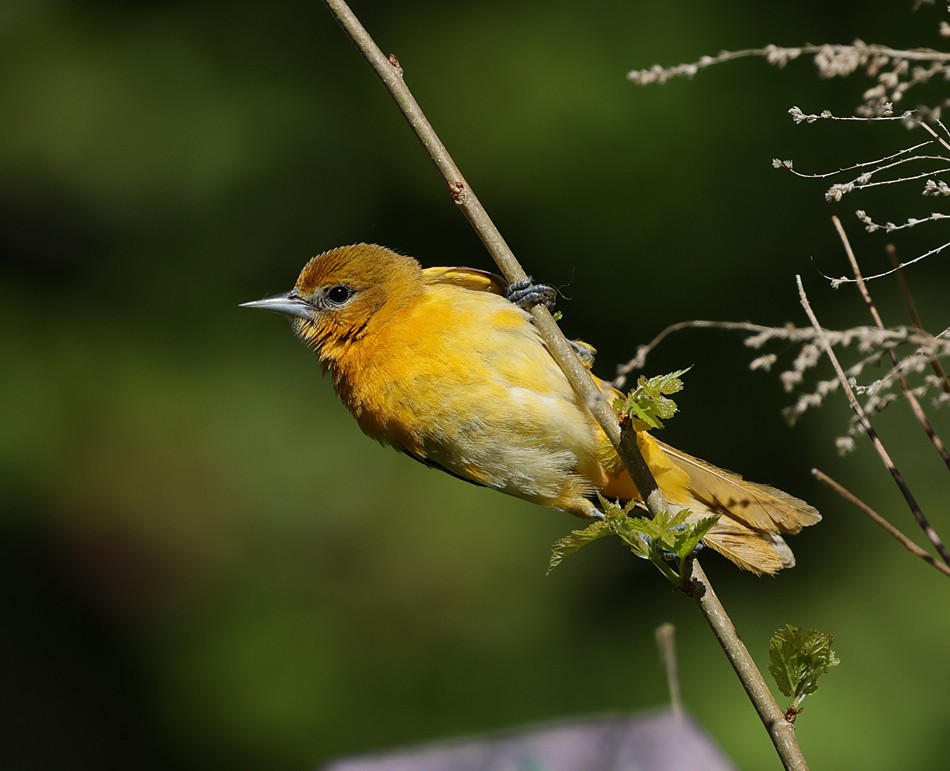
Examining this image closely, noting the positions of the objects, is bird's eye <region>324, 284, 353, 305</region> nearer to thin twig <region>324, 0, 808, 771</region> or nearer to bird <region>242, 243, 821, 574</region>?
bird <region>242, 243, 821, 574</region>

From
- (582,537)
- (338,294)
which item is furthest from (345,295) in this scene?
(582,537)

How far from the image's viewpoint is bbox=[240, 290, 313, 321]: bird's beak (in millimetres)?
2365

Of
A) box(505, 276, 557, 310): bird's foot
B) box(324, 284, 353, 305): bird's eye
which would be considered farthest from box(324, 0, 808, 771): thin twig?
box(324, 284, 353, 305): bird's eye

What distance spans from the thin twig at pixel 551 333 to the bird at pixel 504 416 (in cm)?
48

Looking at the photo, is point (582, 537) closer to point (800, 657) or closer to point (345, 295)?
point (800, 657)

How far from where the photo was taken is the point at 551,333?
57.8 inches

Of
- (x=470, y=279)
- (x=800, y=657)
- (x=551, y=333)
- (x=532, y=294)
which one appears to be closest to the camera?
(x=800, y=657)

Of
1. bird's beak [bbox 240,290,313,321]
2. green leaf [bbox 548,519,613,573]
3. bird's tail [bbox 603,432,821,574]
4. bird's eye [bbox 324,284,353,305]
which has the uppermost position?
bird's beak [bbox 240,290,313,321]

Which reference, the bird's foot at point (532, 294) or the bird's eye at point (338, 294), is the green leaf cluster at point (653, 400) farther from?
the bird's eye at point (338, 294)

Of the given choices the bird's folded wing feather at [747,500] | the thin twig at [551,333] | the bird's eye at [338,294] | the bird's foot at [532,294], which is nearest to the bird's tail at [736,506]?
the bird's folded wing feather at [747,500]

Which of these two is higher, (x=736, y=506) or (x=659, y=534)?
(x=736, y=506)

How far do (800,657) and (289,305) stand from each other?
4.86ft

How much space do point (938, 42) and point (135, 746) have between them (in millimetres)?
4453

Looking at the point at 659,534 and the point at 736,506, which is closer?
the point at 659,534
